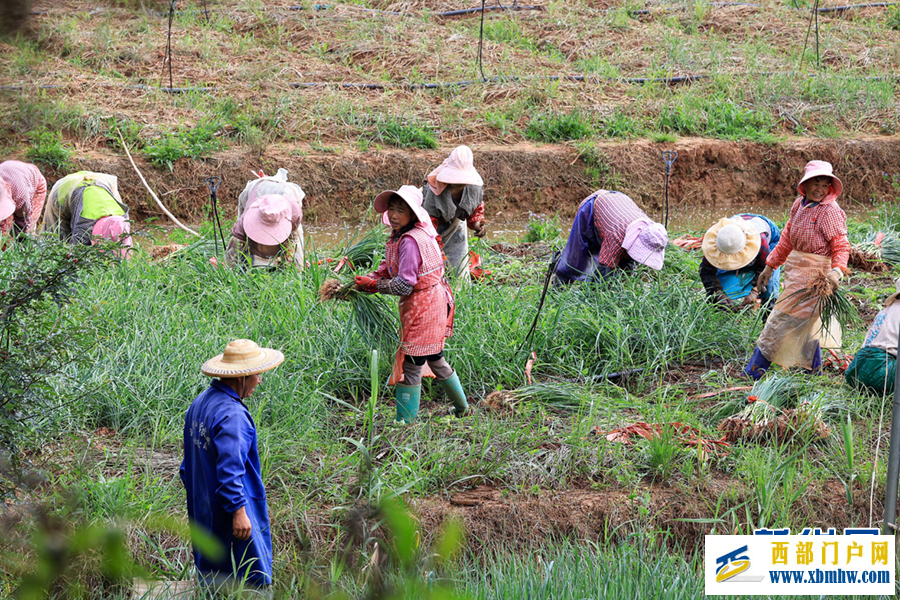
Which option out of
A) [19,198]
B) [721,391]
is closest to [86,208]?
[19,198]

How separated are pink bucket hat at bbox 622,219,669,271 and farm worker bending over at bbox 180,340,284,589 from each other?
134 inches

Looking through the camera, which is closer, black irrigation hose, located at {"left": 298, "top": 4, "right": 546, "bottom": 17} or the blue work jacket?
the blue work jacket

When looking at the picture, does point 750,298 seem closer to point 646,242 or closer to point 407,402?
point 646,242

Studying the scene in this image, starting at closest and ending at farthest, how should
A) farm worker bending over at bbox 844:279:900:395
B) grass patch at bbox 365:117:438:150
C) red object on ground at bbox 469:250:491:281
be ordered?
1. farm worker bending over at bbox 844:279:900:395
2. red object on ground at bbox 469:250:491:281
3. grass patch at bbox 365:117:438:150

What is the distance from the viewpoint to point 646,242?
600 cm

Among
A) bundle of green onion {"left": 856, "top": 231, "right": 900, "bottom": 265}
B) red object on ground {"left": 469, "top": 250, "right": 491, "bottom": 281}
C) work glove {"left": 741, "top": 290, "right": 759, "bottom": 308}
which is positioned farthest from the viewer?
bundle of green onion {"left": 856, "top": 231, "right": 900, "bottom": 265}

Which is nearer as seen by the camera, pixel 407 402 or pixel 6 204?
pixel 407 402

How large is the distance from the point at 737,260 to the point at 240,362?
4.01m

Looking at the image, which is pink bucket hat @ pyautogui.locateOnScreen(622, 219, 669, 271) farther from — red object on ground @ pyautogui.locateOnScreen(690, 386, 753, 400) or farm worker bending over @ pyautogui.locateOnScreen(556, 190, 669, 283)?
red object on ground @ pyautogui.locateOnScreen(690, 386, 753, 400)

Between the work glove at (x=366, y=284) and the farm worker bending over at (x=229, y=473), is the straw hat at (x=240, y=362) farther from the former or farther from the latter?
the work glove at (x=366, y=284)

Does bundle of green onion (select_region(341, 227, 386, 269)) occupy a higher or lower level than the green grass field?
higher

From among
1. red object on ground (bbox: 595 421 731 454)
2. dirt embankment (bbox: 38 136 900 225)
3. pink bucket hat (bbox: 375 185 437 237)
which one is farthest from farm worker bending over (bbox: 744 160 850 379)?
dirt embankment (bbox: 38 136 900 225)

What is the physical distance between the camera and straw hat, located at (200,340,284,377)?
3.12 meters

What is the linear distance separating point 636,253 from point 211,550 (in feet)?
16.9
